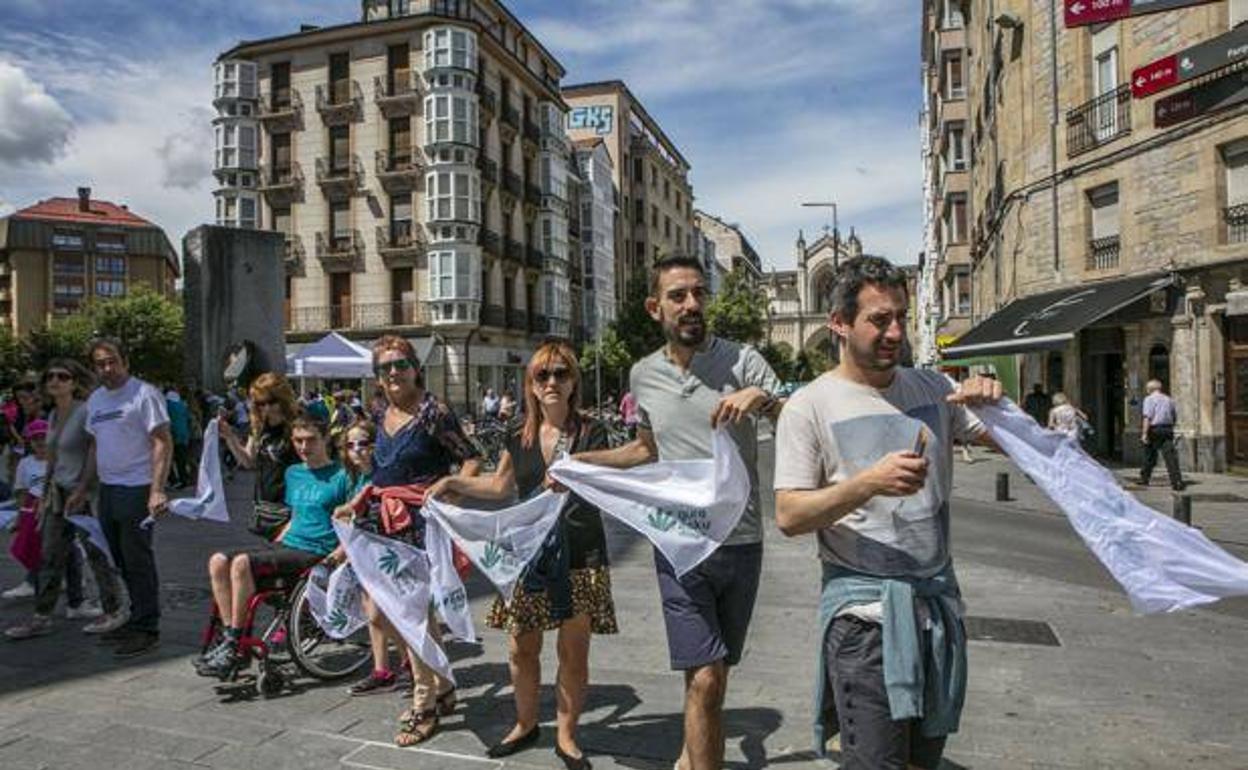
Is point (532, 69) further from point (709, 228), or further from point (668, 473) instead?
point (709, 228)

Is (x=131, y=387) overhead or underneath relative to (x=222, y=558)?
overhead

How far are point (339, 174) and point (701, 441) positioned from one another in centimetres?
4479

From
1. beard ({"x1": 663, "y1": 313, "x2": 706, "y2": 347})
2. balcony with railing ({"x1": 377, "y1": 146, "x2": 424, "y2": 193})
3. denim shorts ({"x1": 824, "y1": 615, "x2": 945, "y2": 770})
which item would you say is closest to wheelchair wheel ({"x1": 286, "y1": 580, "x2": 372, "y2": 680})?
beard ({"x1": 663, "y1": 313, "x2": 706, "y2": 347})

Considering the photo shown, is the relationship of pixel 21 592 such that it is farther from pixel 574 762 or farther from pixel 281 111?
pixel 281 111

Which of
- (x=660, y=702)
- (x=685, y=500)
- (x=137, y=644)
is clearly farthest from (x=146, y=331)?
(x=685, y=500)

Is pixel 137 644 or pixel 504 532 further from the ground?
pixel 504 532

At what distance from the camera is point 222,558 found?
5152 millimetres

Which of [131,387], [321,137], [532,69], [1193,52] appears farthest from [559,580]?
[532,69]

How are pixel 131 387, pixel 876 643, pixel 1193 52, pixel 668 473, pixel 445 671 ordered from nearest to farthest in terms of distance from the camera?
pixel 876 643
pixel 668 473
pixel 445 671
pixel 131 387
pixel 1193 52

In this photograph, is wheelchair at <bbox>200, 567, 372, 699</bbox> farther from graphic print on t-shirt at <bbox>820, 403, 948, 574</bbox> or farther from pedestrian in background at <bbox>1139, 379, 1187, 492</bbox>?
pedestrian in background at <bbox>1139, 379, 1187, 492</bbox>

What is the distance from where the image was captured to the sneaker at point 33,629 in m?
6.31

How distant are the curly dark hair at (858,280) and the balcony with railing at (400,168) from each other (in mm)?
43158

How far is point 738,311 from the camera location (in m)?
54.4

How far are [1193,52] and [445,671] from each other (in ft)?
29.0
